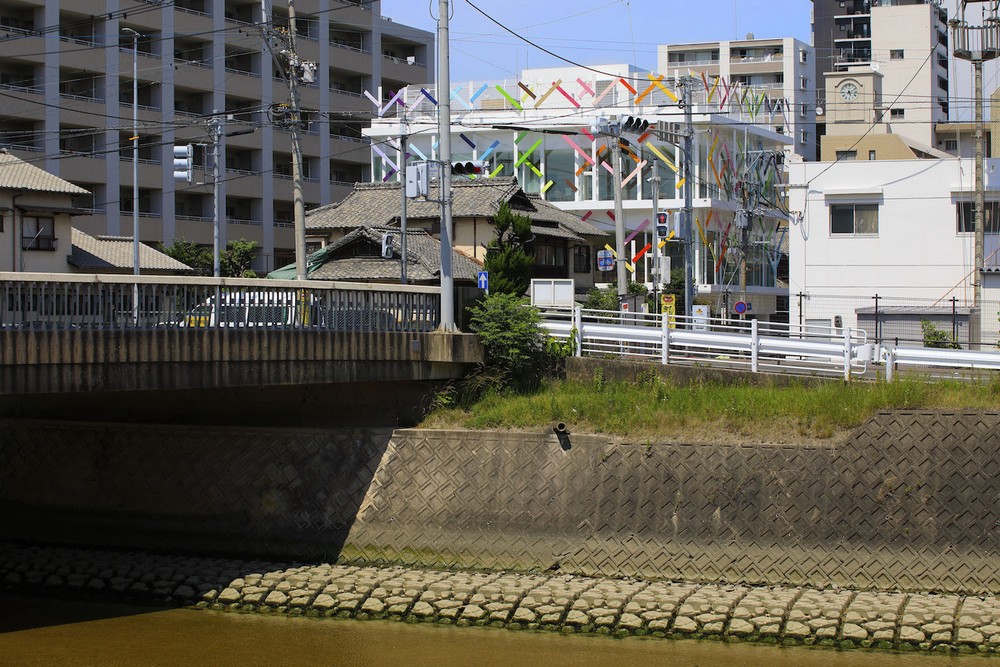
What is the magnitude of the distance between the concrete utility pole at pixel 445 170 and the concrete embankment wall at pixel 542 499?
10.3 feet

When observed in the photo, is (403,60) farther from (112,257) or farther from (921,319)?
(921,319)

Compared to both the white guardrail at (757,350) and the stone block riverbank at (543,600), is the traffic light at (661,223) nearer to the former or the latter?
the white guardrail at (757,350)

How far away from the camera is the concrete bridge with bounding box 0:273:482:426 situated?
17734 mm

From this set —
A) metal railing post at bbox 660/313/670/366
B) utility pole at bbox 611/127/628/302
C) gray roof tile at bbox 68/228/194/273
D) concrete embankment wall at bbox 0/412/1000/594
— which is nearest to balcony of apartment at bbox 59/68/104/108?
gray roof tile at bbox 68/228/194/273

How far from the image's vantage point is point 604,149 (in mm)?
56500

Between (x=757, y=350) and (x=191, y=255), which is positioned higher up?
(x=191, y=255)

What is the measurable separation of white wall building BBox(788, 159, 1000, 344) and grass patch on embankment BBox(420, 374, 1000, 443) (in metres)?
15.0

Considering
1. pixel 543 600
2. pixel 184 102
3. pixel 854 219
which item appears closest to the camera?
pixel 543 600

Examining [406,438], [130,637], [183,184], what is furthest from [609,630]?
[183,184]

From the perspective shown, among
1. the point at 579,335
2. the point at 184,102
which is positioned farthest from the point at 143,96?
the point at 579,335

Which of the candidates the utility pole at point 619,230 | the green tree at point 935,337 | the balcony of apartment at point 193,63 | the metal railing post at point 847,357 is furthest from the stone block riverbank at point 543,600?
the balcony of apartment at point 193,63

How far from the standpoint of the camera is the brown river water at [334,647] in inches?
683

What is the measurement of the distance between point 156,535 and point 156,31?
129 feet

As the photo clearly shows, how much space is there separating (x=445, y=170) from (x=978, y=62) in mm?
22561
